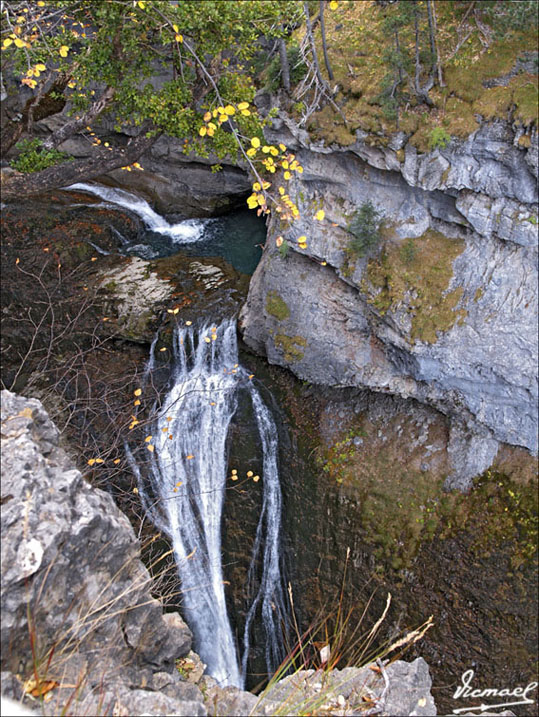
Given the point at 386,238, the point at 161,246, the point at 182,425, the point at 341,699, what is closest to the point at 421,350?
the point at 386,238

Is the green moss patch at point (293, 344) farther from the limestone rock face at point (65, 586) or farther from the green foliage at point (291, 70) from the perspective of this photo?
the limestone rock face at point (65, 586)

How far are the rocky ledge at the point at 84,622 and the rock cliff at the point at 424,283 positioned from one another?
7.38m

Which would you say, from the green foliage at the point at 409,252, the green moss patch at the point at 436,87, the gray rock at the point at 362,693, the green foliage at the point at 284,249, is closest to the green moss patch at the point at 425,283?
the green foliage at the point at 409,252

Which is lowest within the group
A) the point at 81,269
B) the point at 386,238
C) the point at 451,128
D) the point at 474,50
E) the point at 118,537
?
the point at 81,269

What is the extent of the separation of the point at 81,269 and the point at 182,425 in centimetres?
529

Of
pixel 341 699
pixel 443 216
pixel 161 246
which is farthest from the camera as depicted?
pixel 161 246

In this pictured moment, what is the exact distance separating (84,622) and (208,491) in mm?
7070

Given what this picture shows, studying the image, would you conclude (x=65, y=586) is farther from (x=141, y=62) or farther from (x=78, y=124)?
(x=141, y=62)

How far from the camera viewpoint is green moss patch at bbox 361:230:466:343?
9.51 metres

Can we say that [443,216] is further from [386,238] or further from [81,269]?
[81,269]

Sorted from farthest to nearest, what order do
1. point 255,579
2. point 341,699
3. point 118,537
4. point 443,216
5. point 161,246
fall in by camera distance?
point 161,246, point 255,579, point 443,216, point 118,537, point 341,699

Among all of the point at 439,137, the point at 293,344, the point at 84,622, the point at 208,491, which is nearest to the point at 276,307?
the point at 293,344

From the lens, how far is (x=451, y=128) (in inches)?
328

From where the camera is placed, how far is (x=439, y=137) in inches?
322
